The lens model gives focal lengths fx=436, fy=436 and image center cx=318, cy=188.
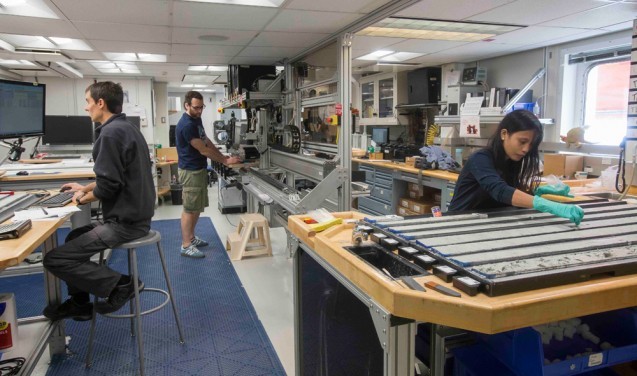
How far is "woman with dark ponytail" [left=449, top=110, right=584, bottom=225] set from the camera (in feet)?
6.35

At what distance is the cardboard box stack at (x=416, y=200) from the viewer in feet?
17.5

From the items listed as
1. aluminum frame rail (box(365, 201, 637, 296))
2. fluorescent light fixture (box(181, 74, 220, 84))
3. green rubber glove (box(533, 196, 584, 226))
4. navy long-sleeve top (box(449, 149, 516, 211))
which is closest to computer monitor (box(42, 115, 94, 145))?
fluorescent light fixture (box(181, 74, 220, 84))

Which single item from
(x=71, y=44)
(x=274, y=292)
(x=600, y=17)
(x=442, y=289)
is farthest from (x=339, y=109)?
(x=71, y=44)

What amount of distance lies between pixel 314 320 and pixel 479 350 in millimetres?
634

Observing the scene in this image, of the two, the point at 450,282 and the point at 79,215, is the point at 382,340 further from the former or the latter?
the point at 79,215

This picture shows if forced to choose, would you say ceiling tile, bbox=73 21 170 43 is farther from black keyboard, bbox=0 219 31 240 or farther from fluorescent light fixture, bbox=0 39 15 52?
black keyboard, bbox=0 219 31 240

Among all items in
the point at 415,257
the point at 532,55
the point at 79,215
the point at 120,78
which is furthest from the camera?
the point at 120,78

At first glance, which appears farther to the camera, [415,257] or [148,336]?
[148,336]

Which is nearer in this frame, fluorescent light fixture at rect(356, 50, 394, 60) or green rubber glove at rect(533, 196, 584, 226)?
green rubber glove at rect(533, 196, 584, 226)

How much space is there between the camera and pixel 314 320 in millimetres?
1763

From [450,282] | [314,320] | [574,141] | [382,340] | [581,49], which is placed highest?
[581,49]

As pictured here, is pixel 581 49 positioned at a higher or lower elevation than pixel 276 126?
higher

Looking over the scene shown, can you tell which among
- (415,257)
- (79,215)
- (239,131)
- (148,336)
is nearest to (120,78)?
(239,131)

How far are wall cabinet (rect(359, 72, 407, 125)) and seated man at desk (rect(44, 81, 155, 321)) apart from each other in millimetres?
5151
